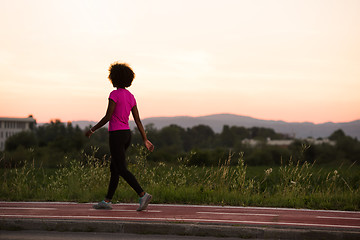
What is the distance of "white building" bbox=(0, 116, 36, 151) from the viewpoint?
140m

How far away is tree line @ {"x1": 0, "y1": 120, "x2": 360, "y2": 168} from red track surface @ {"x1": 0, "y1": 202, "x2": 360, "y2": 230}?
8.01 ft

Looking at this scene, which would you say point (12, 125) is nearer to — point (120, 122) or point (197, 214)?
point (120, 122)

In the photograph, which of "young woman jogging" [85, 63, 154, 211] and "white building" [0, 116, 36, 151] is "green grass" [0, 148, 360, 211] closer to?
"young woman jogging" [85, 63, 154, 211]

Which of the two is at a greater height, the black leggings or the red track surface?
the black leggings

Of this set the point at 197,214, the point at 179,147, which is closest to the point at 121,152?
the point at 197,214

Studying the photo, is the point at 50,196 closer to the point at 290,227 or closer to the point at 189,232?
the point at 189,232

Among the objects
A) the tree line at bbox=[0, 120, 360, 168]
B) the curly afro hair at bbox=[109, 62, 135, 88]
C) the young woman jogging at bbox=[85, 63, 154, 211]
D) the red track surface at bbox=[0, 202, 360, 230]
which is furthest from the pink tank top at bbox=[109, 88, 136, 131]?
the tree line at bbox=[0, 120, 360, 168]

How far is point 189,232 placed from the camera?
618 cm

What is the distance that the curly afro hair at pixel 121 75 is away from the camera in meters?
7.57

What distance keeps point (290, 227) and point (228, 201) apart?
8.60 feet

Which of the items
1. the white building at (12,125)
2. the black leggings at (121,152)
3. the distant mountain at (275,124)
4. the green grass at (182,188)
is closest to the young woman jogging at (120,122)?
the black leggings at (121,152)

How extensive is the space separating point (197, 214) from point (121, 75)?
2503 millimetres

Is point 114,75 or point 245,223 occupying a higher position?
point 114,75

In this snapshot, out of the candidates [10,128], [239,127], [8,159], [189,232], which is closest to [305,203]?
[189,232]
